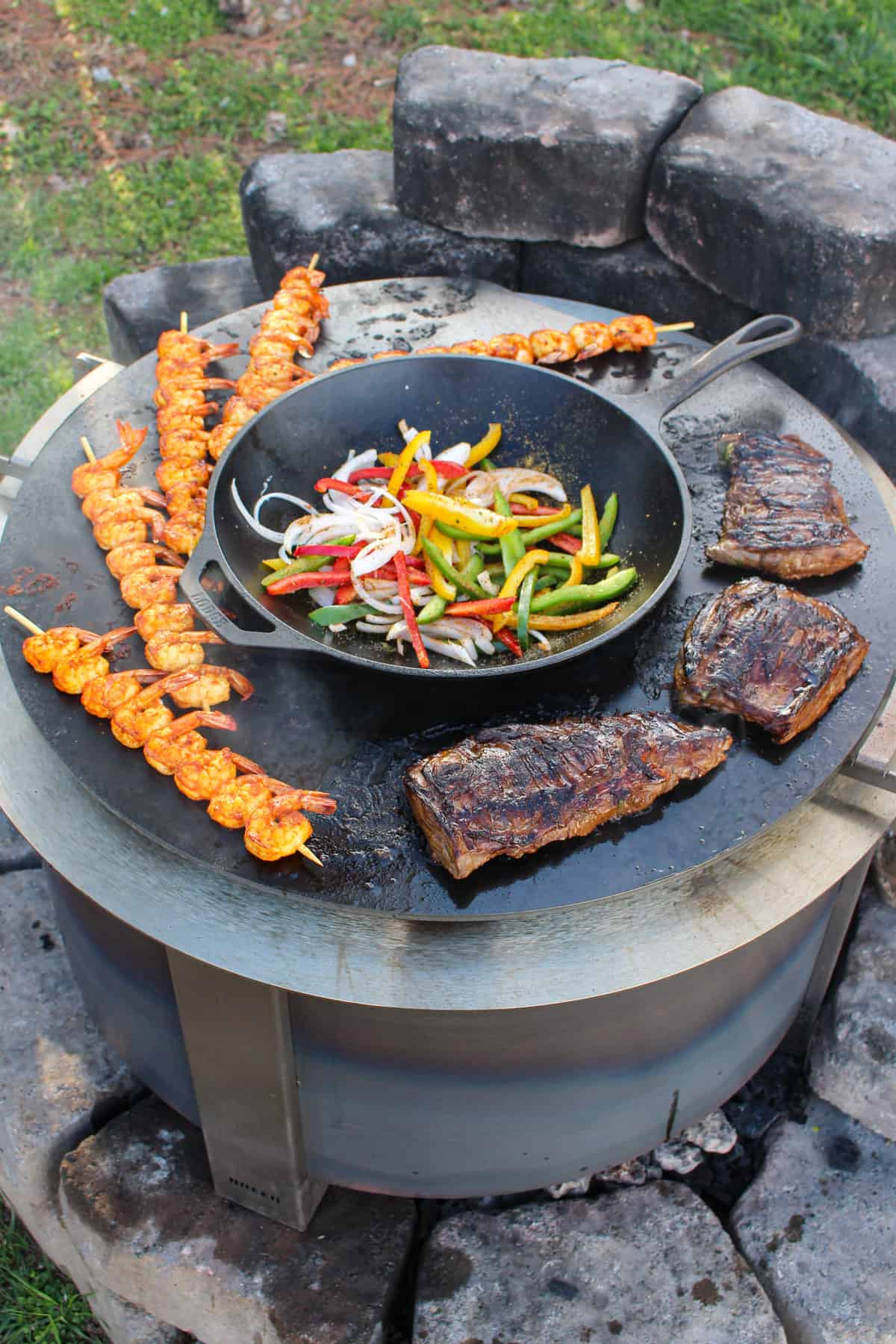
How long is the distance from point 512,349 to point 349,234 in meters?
1.34

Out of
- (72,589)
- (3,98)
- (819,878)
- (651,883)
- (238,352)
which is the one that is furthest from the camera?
(3,98)

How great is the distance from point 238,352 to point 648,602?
2.17 metres

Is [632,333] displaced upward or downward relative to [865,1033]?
upward

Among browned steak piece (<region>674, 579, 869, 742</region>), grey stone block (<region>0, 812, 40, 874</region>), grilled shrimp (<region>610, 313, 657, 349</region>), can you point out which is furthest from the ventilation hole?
grilled shrimp (<region>610, 313, 657, 349</region>)

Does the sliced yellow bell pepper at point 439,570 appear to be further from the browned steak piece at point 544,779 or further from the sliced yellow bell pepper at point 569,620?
the browned steak piece at point 544,779

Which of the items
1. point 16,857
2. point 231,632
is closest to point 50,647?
point 231,632

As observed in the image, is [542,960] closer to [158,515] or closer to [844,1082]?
[844,1082]

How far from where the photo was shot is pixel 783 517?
3.50 meters

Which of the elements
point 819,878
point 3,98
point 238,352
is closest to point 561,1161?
point 819,878

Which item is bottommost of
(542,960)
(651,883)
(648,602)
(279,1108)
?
(279,1108)

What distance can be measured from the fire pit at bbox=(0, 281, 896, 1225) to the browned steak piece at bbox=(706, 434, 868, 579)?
0.38ft

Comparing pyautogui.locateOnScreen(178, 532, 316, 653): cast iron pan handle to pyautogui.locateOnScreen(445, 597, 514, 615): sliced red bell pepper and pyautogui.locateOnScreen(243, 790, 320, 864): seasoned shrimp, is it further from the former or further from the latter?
pyautogui.locateOnScreen(445, 597, 514, 615): sliced red bell pepper

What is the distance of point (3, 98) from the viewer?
977 cm

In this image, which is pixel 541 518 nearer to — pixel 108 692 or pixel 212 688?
pixel 212 688
